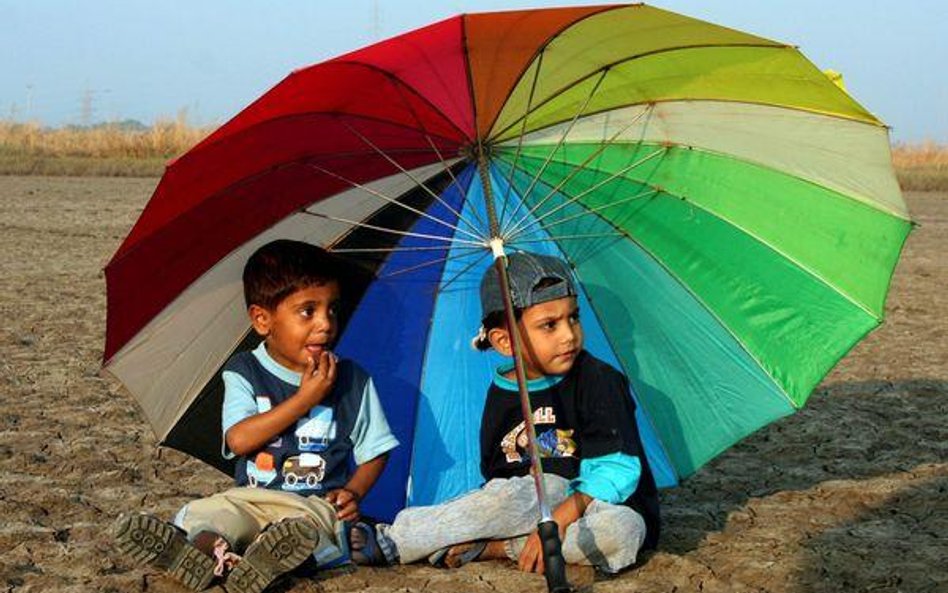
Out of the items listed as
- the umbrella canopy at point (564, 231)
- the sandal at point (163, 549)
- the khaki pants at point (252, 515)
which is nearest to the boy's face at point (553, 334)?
the umbrella canopy at point (564, 231)

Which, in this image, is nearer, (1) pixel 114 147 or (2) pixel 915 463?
(2) pixel 915 463

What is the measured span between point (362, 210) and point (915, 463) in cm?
254

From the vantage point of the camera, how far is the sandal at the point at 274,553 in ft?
11.7

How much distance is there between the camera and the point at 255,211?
13.1ft

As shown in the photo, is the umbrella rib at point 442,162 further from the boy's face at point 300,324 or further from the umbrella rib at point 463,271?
the boy's face at point 300,324

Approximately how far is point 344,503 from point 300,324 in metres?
0.50

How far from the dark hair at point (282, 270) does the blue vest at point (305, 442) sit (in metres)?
0.19

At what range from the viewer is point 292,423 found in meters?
3.89

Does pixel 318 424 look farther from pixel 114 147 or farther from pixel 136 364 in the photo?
pixel 114 147

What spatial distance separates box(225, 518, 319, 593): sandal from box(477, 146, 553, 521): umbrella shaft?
57 centimetres

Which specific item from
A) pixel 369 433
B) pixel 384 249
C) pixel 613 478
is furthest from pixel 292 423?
pixel 613 478

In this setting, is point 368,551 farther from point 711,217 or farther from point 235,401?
point 711,217

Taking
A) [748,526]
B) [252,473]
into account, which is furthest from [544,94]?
[748,526]

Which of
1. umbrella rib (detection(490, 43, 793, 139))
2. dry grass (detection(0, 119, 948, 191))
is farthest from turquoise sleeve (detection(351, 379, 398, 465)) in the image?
dry grass (detection(0, 119, 948, 191))
